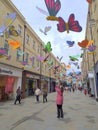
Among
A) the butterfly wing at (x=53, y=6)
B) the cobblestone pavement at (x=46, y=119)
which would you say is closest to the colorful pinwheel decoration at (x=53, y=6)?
the butterfly wing at (x=53, y=6)

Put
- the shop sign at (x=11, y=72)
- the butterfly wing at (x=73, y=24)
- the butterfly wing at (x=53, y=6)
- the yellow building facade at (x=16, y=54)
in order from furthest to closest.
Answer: the yellow building facade at (x=16, y=54)
the shop sign at (x=11, y=72)
the butterfly wing at (x=73, y=24)
the butterfly wing at (x=53, y=6)

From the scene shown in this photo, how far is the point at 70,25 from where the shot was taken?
8.94m

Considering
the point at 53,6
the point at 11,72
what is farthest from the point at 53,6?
the point at 11,72

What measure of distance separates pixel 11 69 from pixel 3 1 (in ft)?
23.3

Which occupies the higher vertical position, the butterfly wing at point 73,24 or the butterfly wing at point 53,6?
the butterfly wing at point 53,6

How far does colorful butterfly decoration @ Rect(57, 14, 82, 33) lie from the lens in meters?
8.73

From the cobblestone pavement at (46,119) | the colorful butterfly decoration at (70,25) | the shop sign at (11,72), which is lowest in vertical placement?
the cobblestone pavement at (46,119)

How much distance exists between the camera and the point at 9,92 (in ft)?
67.5

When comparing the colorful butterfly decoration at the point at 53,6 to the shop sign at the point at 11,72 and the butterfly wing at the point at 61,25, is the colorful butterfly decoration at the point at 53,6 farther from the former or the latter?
the shop sign at the point at 11,72

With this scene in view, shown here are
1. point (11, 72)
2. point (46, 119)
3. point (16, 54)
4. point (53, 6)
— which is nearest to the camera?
point (53, 6)

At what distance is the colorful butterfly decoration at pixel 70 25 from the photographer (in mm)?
8733

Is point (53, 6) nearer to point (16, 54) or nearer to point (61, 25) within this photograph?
Answer: point (61, 25)

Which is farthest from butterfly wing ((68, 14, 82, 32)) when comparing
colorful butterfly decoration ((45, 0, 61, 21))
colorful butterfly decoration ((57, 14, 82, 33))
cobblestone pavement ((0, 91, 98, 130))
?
cobblestone pavement ((0, 91, 98, 130))

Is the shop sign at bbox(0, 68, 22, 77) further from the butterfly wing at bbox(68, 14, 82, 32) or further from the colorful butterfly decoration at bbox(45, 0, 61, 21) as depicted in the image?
the colorful butterfly decoration at bbox(45, 0, 61, 21)
